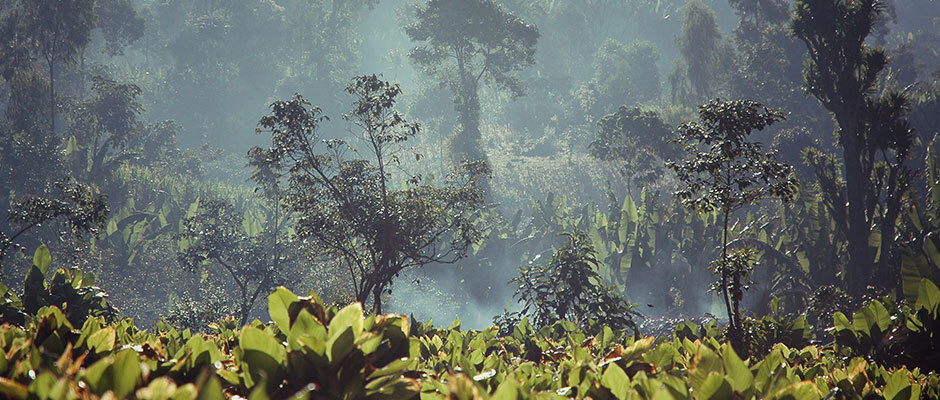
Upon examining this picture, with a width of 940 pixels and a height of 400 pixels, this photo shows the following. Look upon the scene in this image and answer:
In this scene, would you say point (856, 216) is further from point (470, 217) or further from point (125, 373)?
point (470, 217)

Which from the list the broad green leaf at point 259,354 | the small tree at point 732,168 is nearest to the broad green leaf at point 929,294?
the small tree at point 732,168

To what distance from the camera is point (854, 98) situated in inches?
408

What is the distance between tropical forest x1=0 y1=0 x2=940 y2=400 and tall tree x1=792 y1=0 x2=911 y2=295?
0.20ft

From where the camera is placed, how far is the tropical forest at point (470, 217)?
2.24 m

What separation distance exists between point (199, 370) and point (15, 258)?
2025cm

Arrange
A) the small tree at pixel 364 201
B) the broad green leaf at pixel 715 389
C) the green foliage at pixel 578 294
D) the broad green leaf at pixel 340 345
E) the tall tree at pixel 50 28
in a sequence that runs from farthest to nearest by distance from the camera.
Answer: the tall tree at pixel 50 28 < the small tree at pixel 364 201 < the green foliage at pixel 578 294 < the broad green leaf at pixel 340 345 < the broad green leaf at pixel 715 389

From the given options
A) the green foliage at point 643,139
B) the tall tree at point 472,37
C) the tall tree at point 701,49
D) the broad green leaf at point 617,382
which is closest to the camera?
the broad green leaf at point 617,382

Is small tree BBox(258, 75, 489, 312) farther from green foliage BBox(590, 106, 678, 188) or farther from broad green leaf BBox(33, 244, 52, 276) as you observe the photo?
green foliage BBox(590, 106, 678, 188)

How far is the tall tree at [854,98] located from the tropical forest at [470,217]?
6cm

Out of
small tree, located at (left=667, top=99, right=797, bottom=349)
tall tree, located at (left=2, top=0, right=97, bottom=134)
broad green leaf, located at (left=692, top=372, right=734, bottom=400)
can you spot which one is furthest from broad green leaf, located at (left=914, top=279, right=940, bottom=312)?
tall tree, located at (left=2, top=0, right=97, bottom=134)

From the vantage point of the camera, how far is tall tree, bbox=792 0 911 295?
10062 mm

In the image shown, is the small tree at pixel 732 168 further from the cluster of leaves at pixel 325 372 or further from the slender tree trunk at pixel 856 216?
the slender tree trunk at pixel 856 216

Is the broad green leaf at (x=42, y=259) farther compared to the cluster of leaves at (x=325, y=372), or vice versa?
the broad green leaf at (x=42, y=259)

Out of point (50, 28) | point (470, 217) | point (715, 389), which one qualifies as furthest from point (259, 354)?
point (50, 28)
